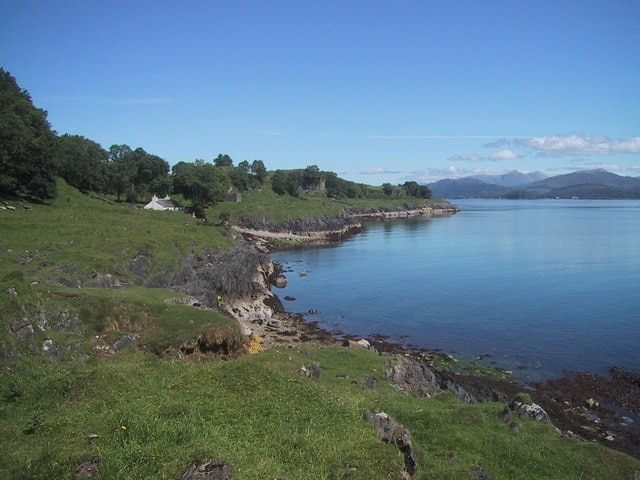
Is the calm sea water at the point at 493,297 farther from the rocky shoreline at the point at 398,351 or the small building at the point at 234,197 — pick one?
the small building at the point at 234,197

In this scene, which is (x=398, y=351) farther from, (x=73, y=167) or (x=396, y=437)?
(x=73, y=167)

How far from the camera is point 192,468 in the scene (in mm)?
12133

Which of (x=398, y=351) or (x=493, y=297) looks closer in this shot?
(x=398, y=351)

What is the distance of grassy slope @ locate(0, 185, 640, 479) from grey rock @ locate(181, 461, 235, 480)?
316 mm

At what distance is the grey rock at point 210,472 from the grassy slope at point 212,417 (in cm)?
32

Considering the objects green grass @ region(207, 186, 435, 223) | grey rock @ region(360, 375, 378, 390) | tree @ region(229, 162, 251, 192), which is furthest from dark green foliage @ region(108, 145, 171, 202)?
grey rock @ region(360, 375, 378, 390)

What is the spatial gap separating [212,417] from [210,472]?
374 cm

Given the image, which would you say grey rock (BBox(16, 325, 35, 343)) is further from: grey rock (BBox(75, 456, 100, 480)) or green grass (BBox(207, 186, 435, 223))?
green grass (BBox(207, 186, 435, 223))

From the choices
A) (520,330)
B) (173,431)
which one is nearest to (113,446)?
(173,431)

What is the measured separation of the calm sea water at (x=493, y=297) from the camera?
50094 mm

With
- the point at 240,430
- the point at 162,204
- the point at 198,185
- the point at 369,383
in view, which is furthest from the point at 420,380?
the point at 198,185

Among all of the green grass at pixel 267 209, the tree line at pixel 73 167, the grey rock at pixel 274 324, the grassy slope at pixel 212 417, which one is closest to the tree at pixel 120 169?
the tree line at pixel 73 167

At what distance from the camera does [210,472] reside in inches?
475

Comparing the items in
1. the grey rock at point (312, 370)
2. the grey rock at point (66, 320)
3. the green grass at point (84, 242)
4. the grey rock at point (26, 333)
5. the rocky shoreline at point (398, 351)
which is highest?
the green grass at point (84, 242)
